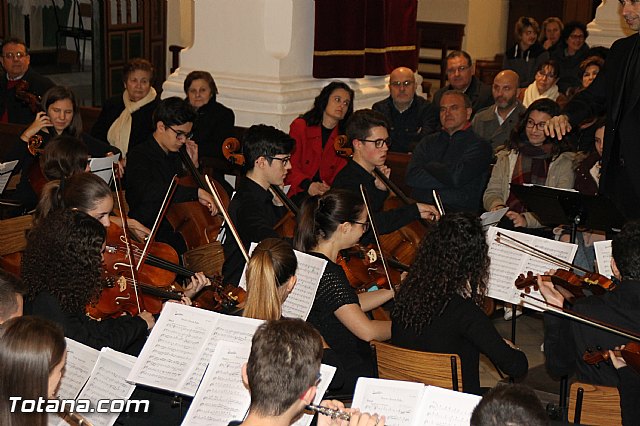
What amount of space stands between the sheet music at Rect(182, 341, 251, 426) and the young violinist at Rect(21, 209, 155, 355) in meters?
0.72

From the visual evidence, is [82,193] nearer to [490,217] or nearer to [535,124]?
[490,217]

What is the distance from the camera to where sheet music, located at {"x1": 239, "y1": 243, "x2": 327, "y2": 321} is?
3541 millimetres

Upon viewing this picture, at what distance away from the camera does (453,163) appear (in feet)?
17.9

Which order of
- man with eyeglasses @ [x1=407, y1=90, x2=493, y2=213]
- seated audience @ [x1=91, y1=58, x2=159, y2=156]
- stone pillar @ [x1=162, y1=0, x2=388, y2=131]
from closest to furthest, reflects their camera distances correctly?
man with eyeglasses @ [x1=407, y1=90, x2=493, y2=213], seated audience @ [x1=91, y1=58, x2=159, y2=156], stone pillar @ [x1=162, y1=0, x2=388, y2=131]

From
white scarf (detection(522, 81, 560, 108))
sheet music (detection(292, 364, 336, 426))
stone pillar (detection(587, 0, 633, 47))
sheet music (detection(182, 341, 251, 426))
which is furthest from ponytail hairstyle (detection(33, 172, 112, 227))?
stone pillar (detection(587, 0, 633, 47))

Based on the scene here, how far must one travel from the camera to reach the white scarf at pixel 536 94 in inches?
295

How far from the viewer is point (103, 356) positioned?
284 cm

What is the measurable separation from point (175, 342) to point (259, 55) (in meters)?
3.91

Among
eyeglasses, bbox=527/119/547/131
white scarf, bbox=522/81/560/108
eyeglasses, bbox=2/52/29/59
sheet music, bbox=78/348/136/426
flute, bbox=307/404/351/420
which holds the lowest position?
sheet music, bbox=78/348/136/426

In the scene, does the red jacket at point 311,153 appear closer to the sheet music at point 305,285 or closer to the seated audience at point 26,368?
the sheet music at point 305,285

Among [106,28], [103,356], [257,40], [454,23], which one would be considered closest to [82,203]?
[103,356]

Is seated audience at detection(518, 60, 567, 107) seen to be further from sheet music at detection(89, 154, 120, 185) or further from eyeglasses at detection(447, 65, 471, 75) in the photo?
sheet music at detection(89, 154, 120, 185)

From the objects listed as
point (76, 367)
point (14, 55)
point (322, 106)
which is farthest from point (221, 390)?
point (14, 55)

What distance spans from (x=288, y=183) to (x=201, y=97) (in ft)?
2.84
